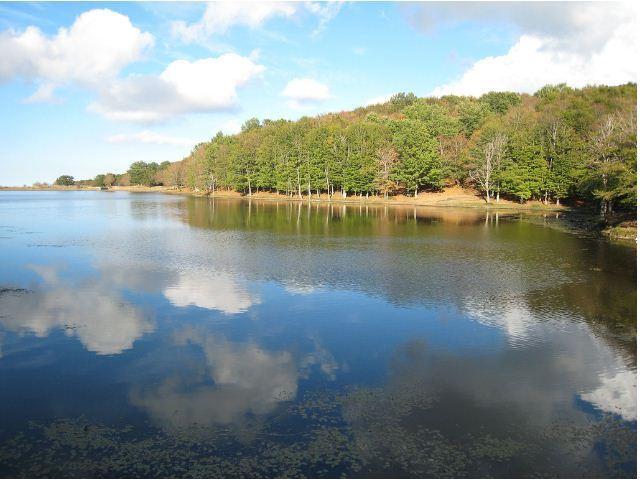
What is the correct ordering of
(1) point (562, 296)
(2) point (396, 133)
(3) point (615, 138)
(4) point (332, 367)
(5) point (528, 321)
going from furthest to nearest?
(2) point (396, 133), (3) point (615, 138), (1) point (562, 296), (5) point (528, 321), (4) point (332, 367)

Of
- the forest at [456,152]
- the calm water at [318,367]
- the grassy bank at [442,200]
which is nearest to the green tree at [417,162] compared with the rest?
the forest at [456,152]

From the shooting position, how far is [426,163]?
88500mm

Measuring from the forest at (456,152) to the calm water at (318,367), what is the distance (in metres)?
35.8

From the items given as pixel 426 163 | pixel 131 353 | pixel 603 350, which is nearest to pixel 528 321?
pixel 603 350

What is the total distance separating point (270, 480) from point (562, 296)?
18.3 m

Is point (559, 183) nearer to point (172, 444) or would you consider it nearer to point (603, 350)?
point (603, 350)

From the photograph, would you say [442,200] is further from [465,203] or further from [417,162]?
[417,162]

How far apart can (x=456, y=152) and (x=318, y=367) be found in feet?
286

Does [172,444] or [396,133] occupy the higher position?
[396,133]

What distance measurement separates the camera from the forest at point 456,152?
73.2 metres

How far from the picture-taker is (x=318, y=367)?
Result: 1404 centimetres

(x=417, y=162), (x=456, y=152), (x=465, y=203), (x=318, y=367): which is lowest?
(x=318, y=367)

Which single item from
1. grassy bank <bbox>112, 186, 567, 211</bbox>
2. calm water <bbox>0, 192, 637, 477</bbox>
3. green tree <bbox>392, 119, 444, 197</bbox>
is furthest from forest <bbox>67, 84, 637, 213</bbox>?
calm water <bbox>0, 192, 637, 477</bbox>

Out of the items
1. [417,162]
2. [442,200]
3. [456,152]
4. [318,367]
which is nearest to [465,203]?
[442,200]
